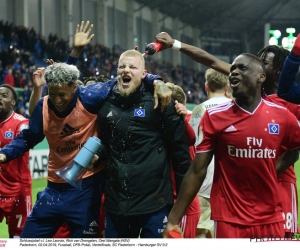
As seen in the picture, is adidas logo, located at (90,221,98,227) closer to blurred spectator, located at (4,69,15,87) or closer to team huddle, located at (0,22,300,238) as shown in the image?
team huddle, located at (0,22,300,238)

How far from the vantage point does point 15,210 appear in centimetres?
805

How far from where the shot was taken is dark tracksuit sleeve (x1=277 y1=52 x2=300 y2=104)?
4.96 metres

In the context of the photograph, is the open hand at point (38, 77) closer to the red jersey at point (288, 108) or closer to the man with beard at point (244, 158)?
the red jersey at point (288, 108)

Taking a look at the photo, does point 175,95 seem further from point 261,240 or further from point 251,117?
point 261,240

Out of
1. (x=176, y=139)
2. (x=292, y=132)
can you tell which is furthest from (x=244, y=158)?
(x=176, y=139)

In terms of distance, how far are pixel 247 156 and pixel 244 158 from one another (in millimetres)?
25

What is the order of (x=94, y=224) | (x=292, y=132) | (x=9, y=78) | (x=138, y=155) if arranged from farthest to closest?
(x=9, y=78) < (x=94, y=224) < (x=138, y=155) < (x=292, y=132)

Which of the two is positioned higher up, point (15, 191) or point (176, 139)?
point (176, 139)

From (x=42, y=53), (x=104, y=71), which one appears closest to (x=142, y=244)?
(x=42, y=53)

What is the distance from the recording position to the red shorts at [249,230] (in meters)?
4.81

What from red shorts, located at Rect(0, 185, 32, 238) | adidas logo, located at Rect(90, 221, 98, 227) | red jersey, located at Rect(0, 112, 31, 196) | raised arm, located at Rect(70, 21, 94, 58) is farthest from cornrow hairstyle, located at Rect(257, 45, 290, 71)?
red shorts, located at Rect(0, 185, 32, 238)

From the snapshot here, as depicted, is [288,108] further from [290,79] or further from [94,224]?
[94,224]

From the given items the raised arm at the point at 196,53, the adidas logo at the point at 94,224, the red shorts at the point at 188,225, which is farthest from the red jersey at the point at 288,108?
the adidas logo at the point at 94,224

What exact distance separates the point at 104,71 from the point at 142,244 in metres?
26.6
